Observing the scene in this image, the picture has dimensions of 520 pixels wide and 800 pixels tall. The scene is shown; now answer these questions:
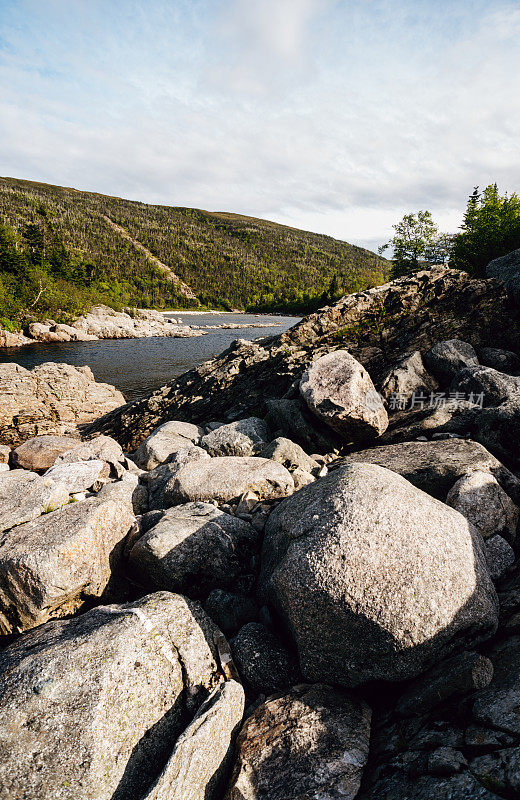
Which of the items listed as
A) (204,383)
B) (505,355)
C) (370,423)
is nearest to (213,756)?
(370,423)

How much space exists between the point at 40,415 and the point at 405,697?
71.0 ft

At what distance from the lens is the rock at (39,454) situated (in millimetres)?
13977

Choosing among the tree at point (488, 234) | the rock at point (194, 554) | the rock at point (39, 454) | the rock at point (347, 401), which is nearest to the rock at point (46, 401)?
the rock at point (39, 454)

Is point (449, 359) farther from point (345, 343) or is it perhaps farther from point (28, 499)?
point (28, 499)

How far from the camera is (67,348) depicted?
2206 inches

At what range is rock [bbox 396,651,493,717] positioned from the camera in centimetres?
389

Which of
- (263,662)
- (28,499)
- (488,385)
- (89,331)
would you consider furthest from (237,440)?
(89,331)

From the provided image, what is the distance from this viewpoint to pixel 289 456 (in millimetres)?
9898

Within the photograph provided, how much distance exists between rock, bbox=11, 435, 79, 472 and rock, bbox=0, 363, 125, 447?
16.1ft

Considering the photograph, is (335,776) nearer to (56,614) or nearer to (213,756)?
(213,756)

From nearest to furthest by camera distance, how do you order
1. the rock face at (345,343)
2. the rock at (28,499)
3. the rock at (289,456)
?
the rock at (28,499), the rock at (289,456), the rock face at (345,343)

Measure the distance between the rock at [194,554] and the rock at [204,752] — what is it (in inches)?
75.1

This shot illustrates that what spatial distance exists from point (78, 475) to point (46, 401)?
15099mm

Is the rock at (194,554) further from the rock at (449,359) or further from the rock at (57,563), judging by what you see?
the rock at (449,359)
